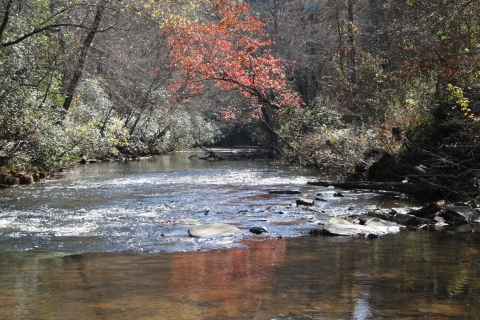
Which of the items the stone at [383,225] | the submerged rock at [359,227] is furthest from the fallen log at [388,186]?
the submerged rock at [359,227]

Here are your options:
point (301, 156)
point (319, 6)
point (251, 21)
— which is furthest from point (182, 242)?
point (319, 6)

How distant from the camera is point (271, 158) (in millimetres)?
29453

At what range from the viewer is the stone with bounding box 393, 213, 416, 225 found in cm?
917

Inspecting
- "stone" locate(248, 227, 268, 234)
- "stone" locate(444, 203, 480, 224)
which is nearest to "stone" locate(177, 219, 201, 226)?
"stone" locate(248, 227, 268, 234)

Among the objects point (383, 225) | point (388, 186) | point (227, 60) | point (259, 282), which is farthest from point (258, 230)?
point (227, 60)

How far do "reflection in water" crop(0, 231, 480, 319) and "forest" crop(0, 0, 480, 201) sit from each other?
3.90 meters

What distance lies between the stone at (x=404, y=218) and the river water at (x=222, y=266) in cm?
82

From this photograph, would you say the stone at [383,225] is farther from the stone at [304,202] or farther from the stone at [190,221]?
the stone at [190,221]

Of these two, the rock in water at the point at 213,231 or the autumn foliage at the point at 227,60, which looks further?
the autumn foliage at the point at 227,60

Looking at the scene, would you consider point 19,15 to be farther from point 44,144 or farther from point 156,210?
point 156,210

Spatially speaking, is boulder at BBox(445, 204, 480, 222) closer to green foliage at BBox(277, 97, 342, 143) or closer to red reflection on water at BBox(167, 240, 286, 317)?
red reflection on water at BBox(167, 240, 286, 317)

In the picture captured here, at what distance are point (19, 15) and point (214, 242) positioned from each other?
10.9 m

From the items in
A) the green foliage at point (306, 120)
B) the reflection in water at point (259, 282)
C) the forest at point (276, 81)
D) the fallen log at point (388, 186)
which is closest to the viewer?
the reflection in water at point (259, 282)

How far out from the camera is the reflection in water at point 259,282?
4.50m
